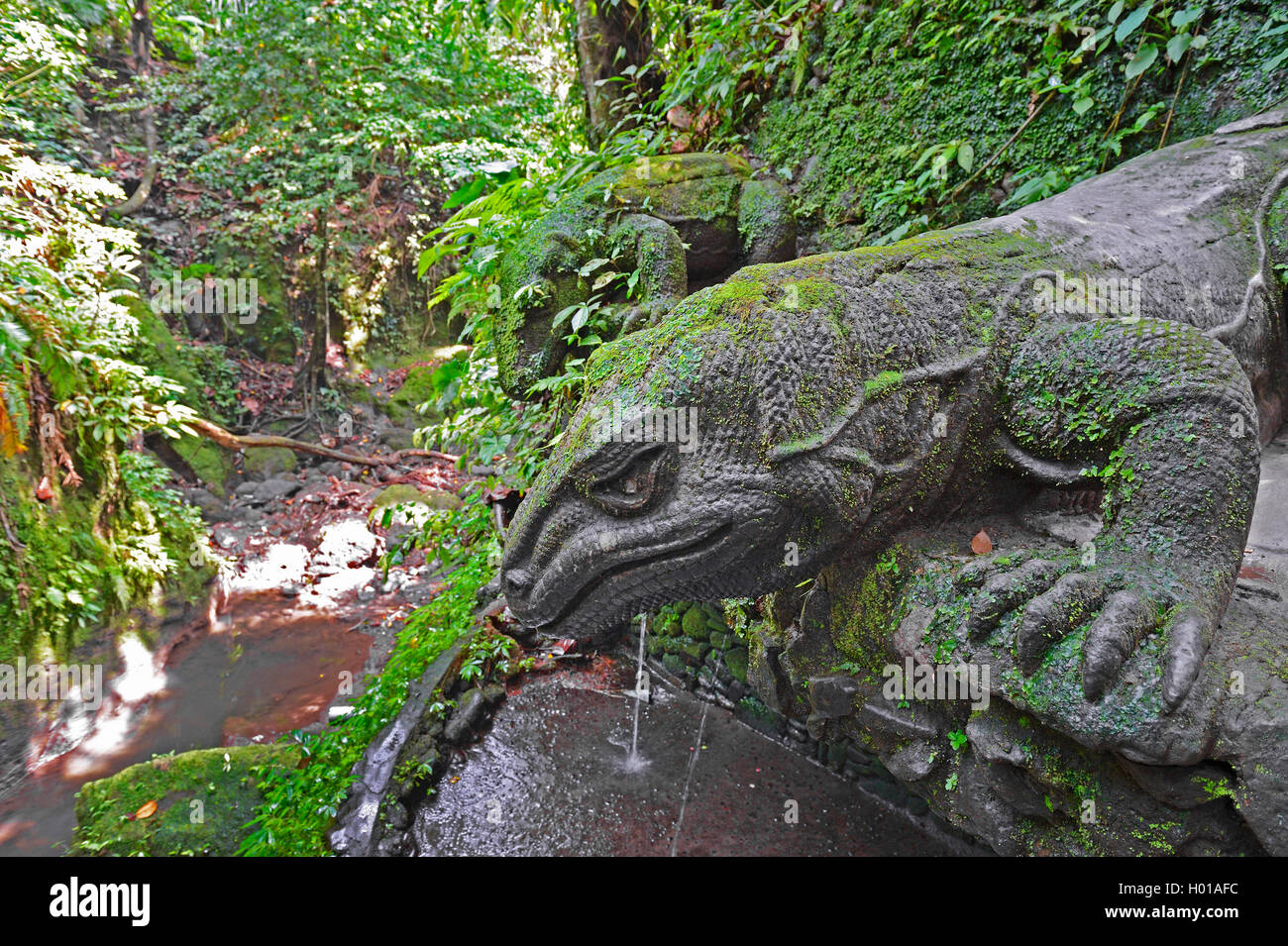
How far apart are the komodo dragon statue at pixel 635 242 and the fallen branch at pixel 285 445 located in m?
3.45

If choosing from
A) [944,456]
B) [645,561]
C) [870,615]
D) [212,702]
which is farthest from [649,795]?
[212,702]

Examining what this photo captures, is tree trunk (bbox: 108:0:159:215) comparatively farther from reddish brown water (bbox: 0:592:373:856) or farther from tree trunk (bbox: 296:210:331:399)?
reddish brown water (bbox: 0:592:373:856)

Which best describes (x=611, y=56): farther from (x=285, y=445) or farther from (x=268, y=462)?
(x=268, y=462)

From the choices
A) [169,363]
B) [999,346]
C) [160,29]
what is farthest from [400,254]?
[999,346]

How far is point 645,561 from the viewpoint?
1844mm

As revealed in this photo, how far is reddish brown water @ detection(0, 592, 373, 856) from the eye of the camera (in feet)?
14.4

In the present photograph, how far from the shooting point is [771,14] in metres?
4.52

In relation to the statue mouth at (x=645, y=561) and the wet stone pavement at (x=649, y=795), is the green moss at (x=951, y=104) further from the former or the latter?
the wet stone pavement at (x=649, y=795)

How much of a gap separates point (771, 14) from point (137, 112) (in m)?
10.7

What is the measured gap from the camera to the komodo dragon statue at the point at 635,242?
3.79 metres

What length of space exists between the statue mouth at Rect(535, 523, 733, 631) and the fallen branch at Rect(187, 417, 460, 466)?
5331 mm

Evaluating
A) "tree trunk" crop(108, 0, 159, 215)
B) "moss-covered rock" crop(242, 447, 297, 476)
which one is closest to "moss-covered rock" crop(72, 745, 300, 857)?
"moss-covered rock" crop(242, 447, 297, 476)

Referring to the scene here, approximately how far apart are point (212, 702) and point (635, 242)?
500cm

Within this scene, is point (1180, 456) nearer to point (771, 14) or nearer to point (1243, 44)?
point (1243, 44)
